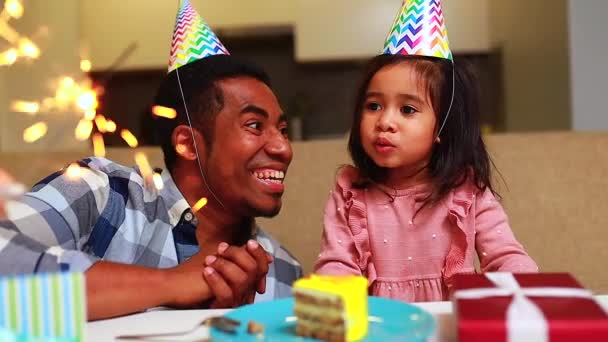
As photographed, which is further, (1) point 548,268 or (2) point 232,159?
(1) point 548,268

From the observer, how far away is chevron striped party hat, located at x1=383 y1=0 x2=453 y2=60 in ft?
4.00

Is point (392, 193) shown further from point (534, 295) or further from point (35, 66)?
point (35, 66)

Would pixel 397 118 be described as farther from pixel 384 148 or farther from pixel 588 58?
pixel 588 58

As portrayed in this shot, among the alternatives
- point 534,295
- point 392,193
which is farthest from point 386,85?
point 534,295

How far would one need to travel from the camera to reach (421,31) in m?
1.21

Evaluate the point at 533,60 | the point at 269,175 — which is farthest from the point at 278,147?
the point at 533,60

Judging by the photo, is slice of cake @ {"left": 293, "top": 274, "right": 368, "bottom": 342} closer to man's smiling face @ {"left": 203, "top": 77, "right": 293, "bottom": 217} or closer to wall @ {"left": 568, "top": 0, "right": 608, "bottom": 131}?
man's smiling face @ {"left": 203, "top": 77, "right": 293, "bottom": 217}

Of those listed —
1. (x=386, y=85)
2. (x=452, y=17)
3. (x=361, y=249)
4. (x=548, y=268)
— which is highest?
(x=452, y=17)

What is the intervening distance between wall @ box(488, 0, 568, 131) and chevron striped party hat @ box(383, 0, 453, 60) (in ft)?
5.07

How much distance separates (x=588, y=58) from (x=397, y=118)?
5.51 ft

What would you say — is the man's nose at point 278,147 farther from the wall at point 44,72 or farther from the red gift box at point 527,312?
the wall at point 44,72

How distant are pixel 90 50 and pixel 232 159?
251cm

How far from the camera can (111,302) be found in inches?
33.7

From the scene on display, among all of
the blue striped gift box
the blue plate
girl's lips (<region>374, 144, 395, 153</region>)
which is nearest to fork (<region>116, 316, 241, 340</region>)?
the blue plate
